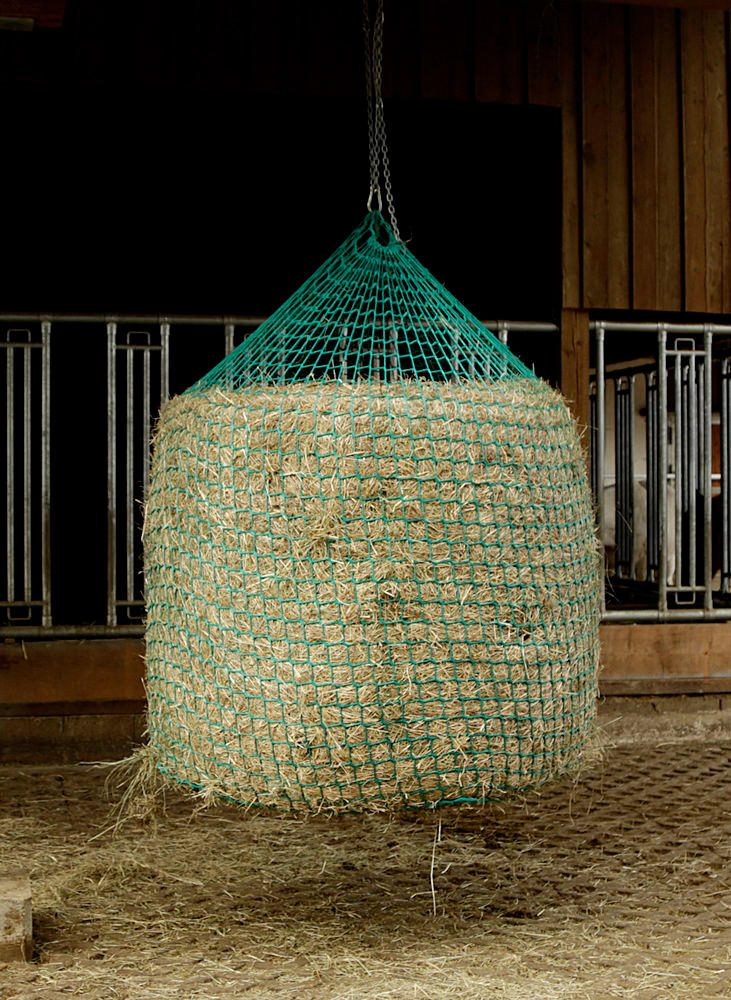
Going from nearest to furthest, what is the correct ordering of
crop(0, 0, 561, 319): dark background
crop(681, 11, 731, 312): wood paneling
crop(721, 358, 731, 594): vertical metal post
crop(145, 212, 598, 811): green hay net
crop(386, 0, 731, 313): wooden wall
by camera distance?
crop(145, 212, 598, 811): green hay net
crop(386, 0, 731, 313): wooden wall
crop(721, 358, 731, 594): vertical metal post
crop(681, 11, 731, 312): wood paneling
crop(0, 0, 561, 319): dark background

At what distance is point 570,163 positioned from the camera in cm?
569

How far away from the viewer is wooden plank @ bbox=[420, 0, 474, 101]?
548 centimetres

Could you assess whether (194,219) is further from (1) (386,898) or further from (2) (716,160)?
(1) (386,898)

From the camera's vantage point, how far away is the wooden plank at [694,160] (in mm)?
5840

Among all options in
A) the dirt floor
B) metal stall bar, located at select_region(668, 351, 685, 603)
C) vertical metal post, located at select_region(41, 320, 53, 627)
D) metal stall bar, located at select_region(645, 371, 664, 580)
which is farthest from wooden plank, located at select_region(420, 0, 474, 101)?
the dirt floor

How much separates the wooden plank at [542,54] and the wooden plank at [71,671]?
3.14m

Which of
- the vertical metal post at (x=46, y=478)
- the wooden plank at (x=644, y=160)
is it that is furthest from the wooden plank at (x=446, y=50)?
the vertical metal post at (x=46, y=478)

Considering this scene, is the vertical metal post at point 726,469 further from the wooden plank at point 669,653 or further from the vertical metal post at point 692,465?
the wooden plank at point 669,653

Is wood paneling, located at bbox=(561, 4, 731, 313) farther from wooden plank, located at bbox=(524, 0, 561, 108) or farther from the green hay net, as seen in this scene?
the green hay net

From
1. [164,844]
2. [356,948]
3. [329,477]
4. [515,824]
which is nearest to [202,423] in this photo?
[329,477]

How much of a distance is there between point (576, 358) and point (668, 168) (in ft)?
3.57

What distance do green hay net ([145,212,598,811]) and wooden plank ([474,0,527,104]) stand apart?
11.2 ft

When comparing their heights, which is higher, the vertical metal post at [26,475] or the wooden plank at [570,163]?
the wooden plank at [570,163]

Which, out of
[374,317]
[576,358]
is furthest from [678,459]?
[374,317]
